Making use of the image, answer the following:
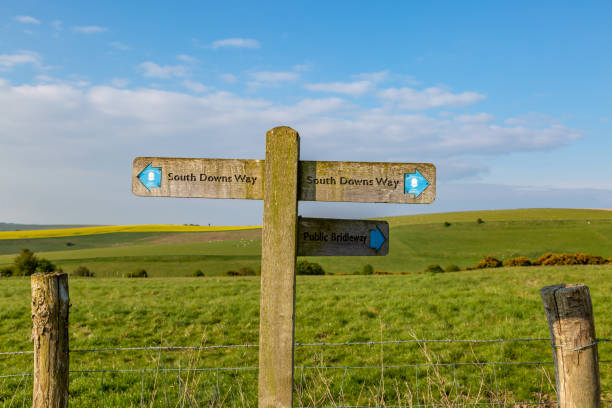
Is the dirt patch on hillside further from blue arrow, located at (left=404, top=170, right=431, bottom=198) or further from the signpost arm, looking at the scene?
blue arrow, located at (left=404, top=170, right=431, bottom=198)

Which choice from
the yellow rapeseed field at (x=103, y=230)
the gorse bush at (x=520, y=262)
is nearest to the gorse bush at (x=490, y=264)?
the gorse bush at (x=520, y=262)

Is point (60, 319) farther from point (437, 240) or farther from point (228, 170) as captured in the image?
point (437, 240)

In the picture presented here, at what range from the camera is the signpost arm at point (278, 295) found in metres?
3.82

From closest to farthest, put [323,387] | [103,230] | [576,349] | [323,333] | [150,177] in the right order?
1. [576,349]
2. [150,177]
3. [323,387]
4. [323,333]
5. [103,230]

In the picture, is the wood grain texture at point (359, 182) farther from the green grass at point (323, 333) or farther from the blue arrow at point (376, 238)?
the green grass at point (323, 333)

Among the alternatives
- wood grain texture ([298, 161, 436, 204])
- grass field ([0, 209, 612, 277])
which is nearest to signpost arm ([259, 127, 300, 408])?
wood grain texture ([298, 161, 436, 204])

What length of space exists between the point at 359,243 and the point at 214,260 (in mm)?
41547

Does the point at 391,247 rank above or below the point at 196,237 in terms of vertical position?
below

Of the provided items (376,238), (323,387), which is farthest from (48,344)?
(323,387)

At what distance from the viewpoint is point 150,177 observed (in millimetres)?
4141

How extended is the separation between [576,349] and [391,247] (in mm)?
43836

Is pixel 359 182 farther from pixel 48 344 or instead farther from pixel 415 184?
pixel 48 344

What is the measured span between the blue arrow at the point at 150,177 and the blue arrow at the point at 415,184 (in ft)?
7.26

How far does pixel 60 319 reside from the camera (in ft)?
13.1
